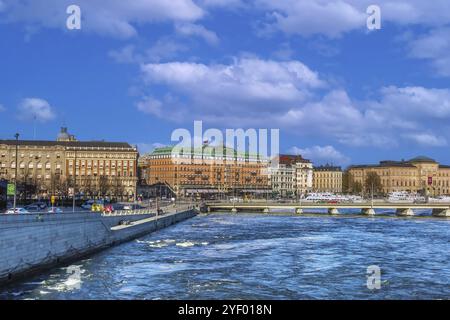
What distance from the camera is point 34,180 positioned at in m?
152

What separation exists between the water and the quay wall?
1120mm

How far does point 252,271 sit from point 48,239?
15175 millimetres

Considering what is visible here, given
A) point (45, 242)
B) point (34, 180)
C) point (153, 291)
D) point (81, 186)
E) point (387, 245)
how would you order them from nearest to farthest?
point (153, 291), point (45, 242), point (387, 245), point (34, 180), point (81, 186)

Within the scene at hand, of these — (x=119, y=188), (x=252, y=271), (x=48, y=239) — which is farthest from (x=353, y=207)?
(x=48, y=239)

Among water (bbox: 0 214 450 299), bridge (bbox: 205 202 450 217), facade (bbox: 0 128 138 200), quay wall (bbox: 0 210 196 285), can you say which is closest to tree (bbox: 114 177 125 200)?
facade (bbox: 0 128 138 200)

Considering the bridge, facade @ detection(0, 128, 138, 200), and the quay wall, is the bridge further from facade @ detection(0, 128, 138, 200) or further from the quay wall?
the quay wall

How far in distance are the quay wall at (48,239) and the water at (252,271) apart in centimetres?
112

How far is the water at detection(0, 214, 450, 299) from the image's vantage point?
36.2 m

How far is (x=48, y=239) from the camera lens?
45.1 metres

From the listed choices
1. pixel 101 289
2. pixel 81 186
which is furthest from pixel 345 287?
pixel 81 186

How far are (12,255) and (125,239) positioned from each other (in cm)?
3261

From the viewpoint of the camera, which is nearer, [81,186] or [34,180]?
[34,180]

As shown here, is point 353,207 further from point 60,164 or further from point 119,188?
point 60,164
